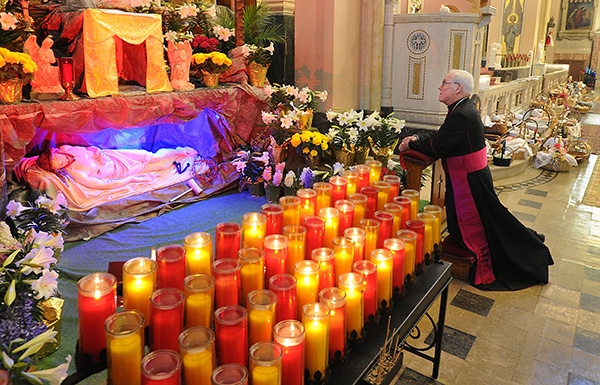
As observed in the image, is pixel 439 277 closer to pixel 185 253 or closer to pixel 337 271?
pixel 337 271

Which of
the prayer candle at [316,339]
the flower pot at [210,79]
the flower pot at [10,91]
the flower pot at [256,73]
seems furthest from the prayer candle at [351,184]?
the flower pot at [256,73]

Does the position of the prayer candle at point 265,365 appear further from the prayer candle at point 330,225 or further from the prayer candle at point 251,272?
the prayer candle at point 330,225

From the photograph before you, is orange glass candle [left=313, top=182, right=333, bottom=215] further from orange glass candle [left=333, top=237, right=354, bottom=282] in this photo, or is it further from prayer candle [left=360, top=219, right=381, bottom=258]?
orange glass candle [left=333, top=237, right=354, bottom=282]

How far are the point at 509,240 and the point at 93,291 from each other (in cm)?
352

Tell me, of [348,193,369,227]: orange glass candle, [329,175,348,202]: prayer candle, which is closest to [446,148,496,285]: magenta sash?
[329,175,348,202]: prayer candle

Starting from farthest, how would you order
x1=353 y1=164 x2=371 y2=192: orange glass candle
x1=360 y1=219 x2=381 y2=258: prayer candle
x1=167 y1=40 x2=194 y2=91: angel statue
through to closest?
x1=167 y1=40 x2=194 y2=91: angel statue
x1=353 y1=164 x2=371 y2=192: orange glass candle
x1=360 y1=219 x2=381 y2=258: prayer candle

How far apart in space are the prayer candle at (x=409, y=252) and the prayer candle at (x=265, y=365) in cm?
Answer: 98

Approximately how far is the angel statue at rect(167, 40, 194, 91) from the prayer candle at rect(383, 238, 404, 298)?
3859 millimetres

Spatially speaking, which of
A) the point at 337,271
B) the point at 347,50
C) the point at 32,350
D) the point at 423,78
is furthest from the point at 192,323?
the point at 423,78

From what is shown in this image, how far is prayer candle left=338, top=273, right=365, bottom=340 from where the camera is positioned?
173cm

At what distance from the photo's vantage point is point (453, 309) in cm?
366

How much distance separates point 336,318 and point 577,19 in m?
29.8

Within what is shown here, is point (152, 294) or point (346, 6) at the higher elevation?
point (346, 6)

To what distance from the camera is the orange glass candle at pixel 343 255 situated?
76.8 inches
